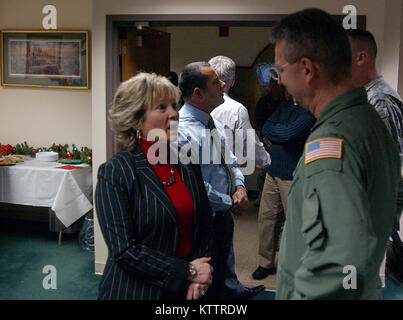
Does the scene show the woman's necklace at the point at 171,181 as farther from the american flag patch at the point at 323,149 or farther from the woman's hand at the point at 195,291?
the american flag patch at the point at 323,149

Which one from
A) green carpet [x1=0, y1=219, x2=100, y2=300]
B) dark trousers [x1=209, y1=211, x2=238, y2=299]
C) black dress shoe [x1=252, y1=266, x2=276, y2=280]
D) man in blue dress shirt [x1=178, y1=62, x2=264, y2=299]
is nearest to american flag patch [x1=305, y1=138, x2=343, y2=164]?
man in blue dress shirt [x1=178, y1=62, x2=264, y2=299]

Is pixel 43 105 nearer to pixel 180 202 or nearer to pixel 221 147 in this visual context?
pixel 221 147

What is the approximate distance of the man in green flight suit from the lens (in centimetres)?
96

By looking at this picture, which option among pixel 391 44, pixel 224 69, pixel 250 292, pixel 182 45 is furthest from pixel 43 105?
pixel 391 44

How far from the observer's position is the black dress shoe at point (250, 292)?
316 centimetres

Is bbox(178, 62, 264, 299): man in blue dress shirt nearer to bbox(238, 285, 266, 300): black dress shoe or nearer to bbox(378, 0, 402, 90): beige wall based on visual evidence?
bbox(238, 285, 266, 300): black dress shoe

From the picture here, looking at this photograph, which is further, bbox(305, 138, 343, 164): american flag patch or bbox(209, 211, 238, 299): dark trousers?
bbox(209, 211, 238, 299): dark trousers

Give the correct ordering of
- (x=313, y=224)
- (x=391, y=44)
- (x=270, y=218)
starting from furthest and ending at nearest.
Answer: (x=270, y=218), (x=391, y=44), (x=313, y=224)

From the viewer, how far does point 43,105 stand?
4.81 metres

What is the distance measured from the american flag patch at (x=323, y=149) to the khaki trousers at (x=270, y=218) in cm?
234

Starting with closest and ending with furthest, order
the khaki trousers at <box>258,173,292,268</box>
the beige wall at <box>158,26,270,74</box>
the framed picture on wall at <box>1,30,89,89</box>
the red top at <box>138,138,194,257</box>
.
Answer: the red top at <box>138,138,194,257</box>, the khaki trousers at <box>258,173,292,268</box>, the framed picture on wall at <box>1,30,89,89</box>, the beige wall at <box>158,26,270,74</box>

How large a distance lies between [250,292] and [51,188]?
2079mm

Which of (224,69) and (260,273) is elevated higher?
(224,69)

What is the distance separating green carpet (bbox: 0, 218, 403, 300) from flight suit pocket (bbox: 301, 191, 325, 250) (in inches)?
94.7
